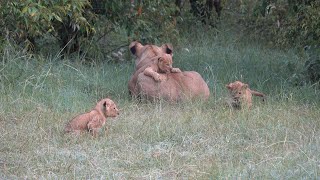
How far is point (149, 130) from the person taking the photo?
8.40 m

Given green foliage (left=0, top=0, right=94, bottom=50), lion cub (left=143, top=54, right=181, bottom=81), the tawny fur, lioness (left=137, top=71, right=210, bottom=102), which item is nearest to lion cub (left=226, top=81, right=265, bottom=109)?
lioness (left=137, top=71, right=210, bottom=102)

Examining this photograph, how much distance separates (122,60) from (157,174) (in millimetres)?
7066

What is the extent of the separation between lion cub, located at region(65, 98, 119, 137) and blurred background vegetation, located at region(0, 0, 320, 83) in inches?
51.9

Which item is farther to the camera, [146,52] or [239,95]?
[146,52]

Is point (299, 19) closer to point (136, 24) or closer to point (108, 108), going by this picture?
point (136, 24)

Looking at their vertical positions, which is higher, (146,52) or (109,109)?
(109,109)

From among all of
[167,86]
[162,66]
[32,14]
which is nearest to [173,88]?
[167,86]

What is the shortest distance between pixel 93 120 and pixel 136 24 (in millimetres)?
5372

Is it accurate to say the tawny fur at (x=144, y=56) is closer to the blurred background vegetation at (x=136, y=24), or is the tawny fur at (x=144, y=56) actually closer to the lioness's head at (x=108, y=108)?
the blurred background vegetation at (x=136, y=24)

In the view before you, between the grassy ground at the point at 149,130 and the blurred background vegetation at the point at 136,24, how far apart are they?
530 millimetres

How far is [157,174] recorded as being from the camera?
688 cm

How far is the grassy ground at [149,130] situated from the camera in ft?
22.9

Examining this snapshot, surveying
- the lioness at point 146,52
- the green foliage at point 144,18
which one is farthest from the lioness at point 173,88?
the green foliage at point 144,18

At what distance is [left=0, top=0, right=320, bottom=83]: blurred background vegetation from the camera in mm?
10789
